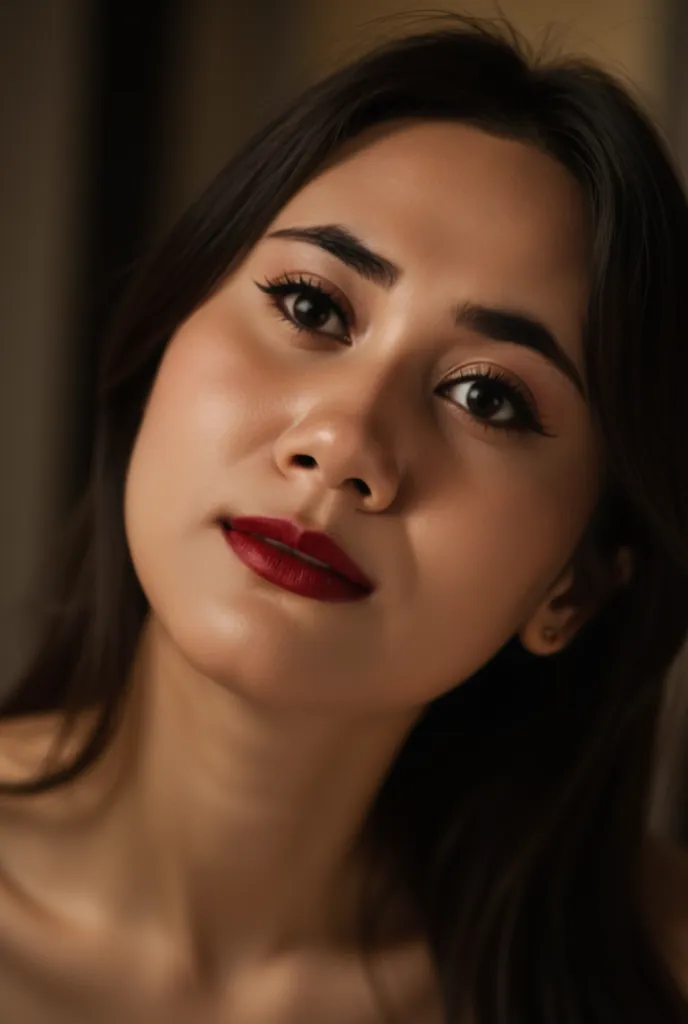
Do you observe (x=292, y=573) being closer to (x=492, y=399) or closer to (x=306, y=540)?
(x=306, y=540)

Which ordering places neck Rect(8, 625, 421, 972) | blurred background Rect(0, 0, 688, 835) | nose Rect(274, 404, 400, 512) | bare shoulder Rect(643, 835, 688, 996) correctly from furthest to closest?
blurred background Rect(0, 0, 688, 835) → bare shoulder Rect(643, 835, 688, 996) → neck Rect(8, 625, 421, 972) → nose Rect(274, 404, 400, 512)

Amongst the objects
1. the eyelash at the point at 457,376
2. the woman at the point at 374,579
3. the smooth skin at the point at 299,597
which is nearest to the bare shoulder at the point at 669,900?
the woman at the point at 374,579

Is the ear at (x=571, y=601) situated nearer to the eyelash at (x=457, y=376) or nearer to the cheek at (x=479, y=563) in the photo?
the cheek at (x=479, y=563)

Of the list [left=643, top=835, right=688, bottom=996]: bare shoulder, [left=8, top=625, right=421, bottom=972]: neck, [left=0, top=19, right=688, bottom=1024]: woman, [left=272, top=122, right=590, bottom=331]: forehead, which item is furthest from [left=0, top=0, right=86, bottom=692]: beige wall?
[left=643, top=835, right=688, bottom=996]: bare shoulder

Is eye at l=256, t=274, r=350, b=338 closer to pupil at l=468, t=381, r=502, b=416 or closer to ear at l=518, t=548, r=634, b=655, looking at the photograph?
pupil at l=468, t=381, r=502, b=416

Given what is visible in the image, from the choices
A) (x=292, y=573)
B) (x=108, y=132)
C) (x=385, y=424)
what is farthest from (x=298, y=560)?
(x=108, y=132)

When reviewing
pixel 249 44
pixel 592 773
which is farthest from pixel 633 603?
pixel 249 44

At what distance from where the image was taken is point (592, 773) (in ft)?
3.98

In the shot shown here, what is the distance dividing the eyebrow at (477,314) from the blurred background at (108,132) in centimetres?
41

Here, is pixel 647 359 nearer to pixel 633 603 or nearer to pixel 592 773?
pixel 633 603

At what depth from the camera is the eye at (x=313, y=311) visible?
0.96 m

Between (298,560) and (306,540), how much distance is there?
0.05ft

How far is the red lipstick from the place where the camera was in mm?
883

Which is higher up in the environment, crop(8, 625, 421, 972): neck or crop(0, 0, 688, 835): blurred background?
crop(0, 0, 688, 835): blurred background
